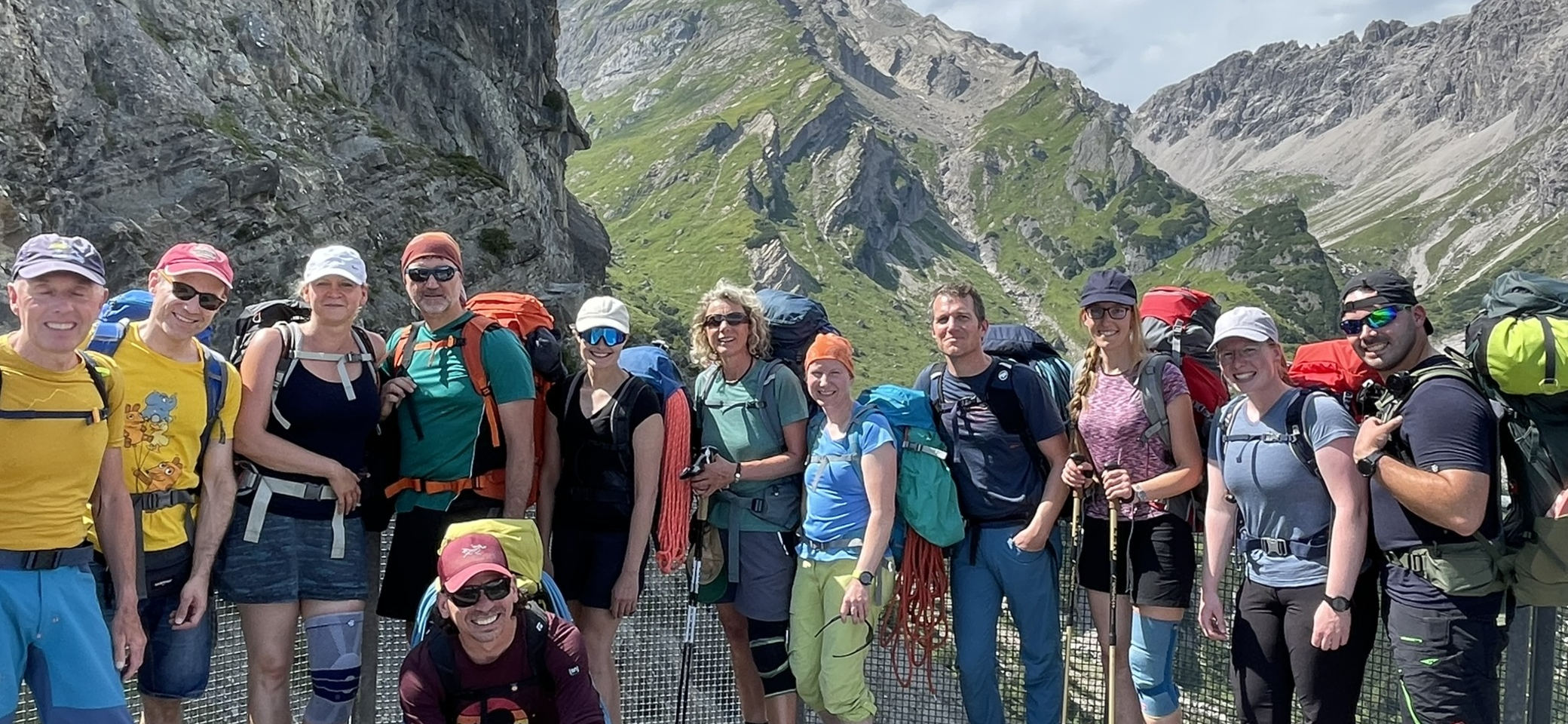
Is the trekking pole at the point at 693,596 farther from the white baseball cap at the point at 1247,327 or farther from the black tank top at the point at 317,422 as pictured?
the white baseball cap at the point at 1247,327

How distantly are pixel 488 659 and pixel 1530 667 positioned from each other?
230 inches

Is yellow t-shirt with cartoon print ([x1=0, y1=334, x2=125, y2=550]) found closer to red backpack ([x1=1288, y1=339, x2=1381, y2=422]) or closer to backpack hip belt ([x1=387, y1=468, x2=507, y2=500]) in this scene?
backpack hip belt ([x1=387, y1=468, x2=507, y2=500])

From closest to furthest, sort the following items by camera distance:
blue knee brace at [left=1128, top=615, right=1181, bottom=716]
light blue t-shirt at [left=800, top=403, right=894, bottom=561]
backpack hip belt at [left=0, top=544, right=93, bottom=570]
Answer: backpack hip belt at [left=0, top=544, right=93, bottom=570]
blue knee brace at [left=1128, top=615, right=1181, bottom=716]
light blue t-shirt at [left=800, top=403, right=894, bottom=561]

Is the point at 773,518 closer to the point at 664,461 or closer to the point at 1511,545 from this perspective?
the point at 664,461

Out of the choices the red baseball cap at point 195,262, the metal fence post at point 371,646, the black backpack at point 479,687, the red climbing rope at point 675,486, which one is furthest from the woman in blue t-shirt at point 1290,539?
the red baseball cap at point 195,262

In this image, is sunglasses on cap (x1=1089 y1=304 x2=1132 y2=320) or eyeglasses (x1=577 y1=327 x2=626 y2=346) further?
sunglasses on cap (x1=1089 y1=304 x2=1132 y2=320)

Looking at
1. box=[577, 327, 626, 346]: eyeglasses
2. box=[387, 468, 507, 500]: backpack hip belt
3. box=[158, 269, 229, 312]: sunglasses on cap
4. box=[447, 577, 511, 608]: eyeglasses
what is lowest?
box=[447, 577, 511, 608]: eyeglasses

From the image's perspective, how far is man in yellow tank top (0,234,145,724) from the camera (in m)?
4.35

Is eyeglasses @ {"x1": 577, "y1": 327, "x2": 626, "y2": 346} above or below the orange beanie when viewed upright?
above

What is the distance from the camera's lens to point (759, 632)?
648 cm

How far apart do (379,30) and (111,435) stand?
4380cm

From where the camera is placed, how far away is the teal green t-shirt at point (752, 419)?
6.43m

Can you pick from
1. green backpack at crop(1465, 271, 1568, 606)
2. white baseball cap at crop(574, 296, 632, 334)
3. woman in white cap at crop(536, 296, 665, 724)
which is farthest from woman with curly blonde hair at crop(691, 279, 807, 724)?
green backpack at crop(1465, 271, 1568, 606)

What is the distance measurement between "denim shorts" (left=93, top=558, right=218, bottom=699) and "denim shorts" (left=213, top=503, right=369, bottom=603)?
0.21m
